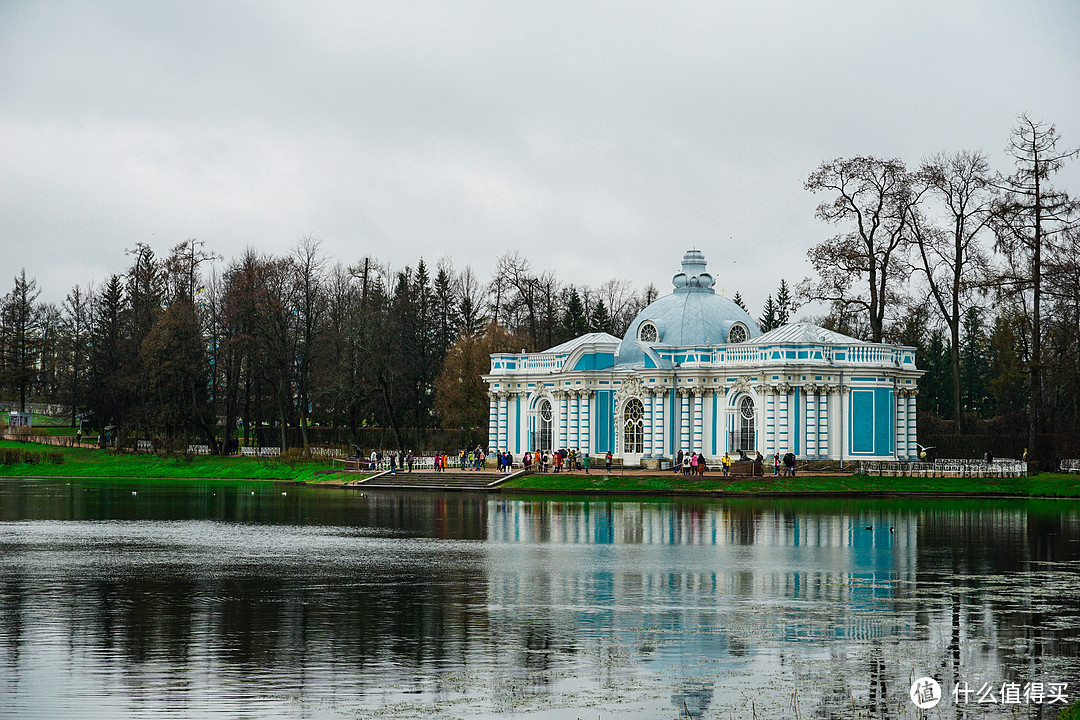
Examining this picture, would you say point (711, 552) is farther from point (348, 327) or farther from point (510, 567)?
point (348, 327)

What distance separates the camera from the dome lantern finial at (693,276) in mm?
66000

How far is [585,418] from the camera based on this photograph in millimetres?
63000

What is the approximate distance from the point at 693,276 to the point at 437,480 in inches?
711

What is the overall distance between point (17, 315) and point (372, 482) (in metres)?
46.2

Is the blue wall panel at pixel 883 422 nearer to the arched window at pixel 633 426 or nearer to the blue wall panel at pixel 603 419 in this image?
the arched window at pixel 633 426

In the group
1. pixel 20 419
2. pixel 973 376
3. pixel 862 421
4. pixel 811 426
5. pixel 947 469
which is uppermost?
pixel 973 376

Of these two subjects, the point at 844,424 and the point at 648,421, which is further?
the point at 648,421

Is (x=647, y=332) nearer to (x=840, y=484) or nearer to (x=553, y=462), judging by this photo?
(x=553, y=462)

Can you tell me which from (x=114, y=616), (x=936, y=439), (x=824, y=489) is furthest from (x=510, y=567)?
(x=936, y=439)

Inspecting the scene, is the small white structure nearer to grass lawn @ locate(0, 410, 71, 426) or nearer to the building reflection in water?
grass lawn @ locate(0, 410, 71, 426)

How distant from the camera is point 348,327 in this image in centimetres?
7181

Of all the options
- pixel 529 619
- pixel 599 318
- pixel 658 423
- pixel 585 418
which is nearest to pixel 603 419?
pixel 585 418

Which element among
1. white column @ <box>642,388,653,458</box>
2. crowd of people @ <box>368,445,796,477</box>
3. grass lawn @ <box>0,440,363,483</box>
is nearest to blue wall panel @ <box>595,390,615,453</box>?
crowd of people @ <box>368,445,796,477</box>

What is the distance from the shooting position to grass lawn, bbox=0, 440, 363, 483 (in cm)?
6544
